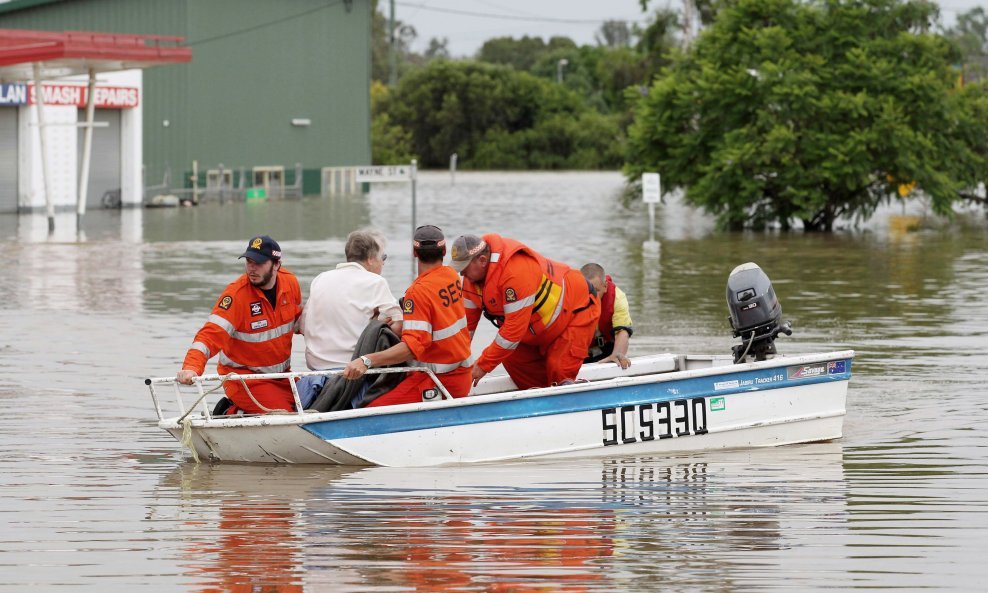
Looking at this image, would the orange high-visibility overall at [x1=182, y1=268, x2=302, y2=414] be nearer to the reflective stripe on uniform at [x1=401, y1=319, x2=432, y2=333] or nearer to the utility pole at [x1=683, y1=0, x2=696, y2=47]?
the reflective stripe on uniform at [x1=401, y1=319, x2=432, y2=333]

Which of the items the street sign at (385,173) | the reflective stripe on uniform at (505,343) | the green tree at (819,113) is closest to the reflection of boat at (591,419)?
the reflective stripe on uniform at (505,343)

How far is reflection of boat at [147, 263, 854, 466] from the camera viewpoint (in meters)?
9.62

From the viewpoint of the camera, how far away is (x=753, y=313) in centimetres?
1094

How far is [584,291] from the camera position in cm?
1067

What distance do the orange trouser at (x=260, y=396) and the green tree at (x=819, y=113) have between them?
27.1 meters

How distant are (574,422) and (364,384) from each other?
135 centimetres

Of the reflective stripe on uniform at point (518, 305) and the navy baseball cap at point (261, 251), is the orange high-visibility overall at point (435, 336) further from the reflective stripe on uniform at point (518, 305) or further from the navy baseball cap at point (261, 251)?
the navy baseball cap at point (261, 251)

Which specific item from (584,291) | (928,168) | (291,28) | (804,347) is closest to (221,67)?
(291,28)

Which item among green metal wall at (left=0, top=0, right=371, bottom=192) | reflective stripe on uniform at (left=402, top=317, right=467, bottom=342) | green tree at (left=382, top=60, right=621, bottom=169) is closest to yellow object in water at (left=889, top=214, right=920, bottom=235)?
green metal wall at (left=0, top=0, right=371, bottom=192)

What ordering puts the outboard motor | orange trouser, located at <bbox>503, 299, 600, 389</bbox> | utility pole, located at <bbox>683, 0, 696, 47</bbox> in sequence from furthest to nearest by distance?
1. utility pole, located at <bbox>683, 0, 696, 47</bbox>
2. the outboard motor
3. orange trouser, located at <bbox>503, 299, 600, 389</bbox>

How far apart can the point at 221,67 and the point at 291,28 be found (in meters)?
4.22

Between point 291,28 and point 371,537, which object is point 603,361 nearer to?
point 371,537

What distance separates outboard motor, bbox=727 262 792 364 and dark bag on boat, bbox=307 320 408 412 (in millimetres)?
2467

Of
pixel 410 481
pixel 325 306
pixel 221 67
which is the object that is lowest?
pixel 410 481
